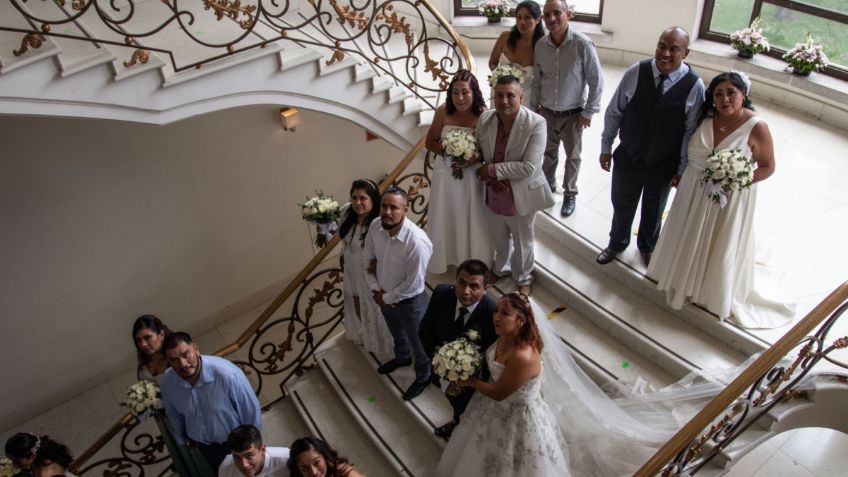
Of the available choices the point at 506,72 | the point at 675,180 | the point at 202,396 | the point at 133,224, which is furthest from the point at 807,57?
the point at 133,224

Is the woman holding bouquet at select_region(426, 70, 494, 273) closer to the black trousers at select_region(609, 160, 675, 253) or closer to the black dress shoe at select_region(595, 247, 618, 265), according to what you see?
the black dress shoe at select_region(595, 247, 618, 265)

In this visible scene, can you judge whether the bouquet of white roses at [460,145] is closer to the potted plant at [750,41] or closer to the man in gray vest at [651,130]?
the man in gray vest at [651,130]

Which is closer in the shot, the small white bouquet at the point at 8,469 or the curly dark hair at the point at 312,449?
the curly dark hair at the point at 312,449

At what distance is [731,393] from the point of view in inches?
147

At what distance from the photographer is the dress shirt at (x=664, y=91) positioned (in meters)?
4.69

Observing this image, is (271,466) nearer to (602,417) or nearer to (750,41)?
(602,417)

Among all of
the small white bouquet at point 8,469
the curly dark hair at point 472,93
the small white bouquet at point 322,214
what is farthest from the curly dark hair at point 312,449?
the curly dark hair at point 472,93

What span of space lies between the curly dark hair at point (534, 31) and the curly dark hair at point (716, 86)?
1575 millimetres

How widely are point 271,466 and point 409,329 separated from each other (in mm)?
1442

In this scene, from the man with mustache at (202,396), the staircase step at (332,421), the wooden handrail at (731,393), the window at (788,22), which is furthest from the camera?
the window at (788,22)

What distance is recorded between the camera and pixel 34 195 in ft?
22.5

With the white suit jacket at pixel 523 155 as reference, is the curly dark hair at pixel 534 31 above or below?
above

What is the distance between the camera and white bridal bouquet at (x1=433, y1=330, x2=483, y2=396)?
4.00 meters

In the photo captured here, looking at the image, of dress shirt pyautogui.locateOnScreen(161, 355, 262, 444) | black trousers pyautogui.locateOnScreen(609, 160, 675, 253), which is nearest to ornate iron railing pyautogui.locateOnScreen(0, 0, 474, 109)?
black trousers pyautogui.locateOnScreen(609, 160, 675, 253)
